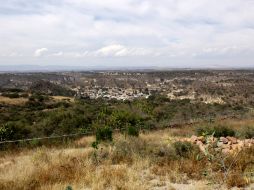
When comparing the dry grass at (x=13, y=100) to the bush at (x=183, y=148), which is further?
the dry grass at (x=13, y=100)

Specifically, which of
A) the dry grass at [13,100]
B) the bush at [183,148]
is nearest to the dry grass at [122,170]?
the bush at [183,148]

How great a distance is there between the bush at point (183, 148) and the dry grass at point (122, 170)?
201 mm

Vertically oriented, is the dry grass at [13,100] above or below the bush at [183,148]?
below

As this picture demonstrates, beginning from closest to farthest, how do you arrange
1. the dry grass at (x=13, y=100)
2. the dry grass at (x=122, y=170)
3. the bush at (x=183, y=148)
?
1. the dry grass at (x=122, y=170)
2. the bush at (x=183, y=148)
3. the dry grass at (x=13, y=100)

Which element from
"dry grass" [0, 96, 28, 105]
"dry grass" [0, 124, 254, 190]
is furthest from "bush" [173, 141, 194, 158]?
"dry grass" [0, 96, 28, 105]

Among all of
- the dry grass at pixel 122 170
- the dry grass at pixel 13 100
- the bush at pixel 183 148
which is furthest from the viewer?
the dry grass at pixel 13 100

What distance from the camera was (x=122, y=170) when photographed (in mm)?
8844

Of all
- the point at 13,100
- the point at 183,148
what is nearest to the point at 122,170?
the point at 183,148

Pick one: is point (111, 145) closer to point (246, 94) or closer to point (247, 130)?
point (247, 130)

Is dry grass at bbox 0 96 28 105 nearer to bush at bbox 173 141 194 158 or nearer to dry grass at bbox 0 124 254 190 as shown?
dry grass at bbox 0 124 254 190

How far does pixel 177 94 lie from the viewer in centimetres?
7488

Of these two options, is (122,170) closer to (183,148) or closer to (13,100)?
(183,148)

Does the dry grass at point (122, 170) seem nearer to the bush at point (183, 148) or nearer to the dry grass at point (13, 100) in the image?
the bush at point (183, 148)

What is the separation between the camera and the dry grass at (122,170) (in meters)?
7.85
